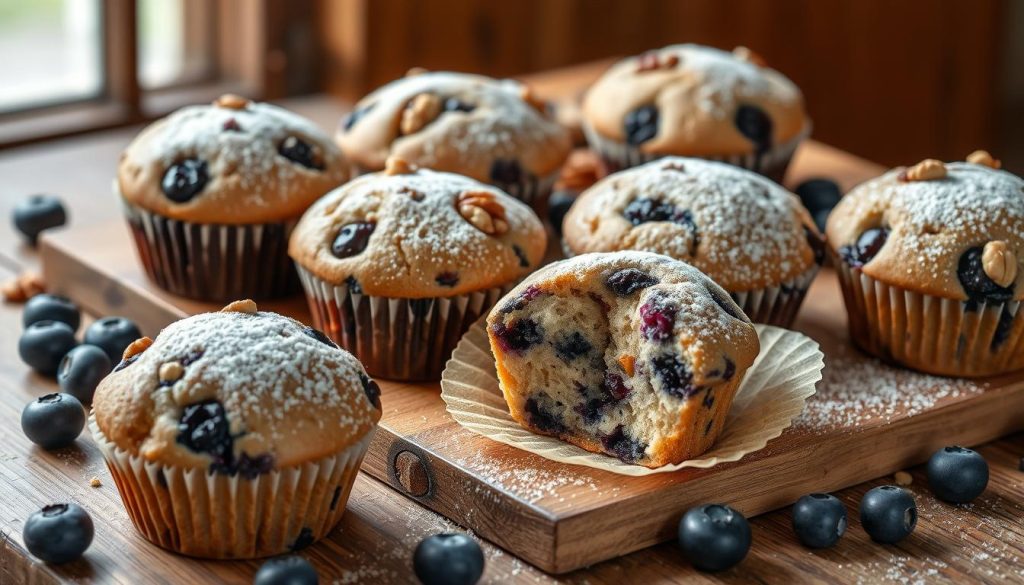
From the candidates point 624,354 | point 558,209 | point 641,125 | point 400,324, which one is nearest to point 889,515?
point 624,354

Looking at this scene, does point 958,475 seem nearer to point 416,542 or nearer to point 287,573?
point 416,542

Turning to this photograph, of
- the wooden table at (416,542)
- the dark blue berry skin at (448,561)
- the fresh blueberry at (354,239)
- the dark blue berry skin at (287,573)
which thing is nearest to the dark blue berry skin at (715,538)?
the wooden table at (416,542)

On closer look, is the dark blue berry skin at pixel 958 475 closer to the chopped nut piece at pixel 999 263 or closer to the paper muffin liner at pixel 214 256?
the chopped nut piece at pixel 999 263

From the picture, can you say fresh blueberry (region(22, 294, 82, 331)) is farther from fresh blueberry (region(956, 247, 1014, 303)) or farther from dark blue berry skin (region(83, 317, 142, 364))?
fresh blueberry (region(956, 247, 1014, 303))

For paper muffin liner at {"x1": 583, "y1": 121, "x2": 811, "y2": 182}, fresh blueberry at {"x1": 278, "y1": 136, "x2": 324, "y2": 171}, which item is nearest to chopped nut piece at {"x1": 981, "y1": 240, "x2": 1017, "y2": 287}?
paper muffin liner at {"x1": 583, "y1": 121, "x2": 811, "y2": 182}

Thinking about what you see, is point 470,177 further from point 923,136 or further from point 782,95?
point 923,136
